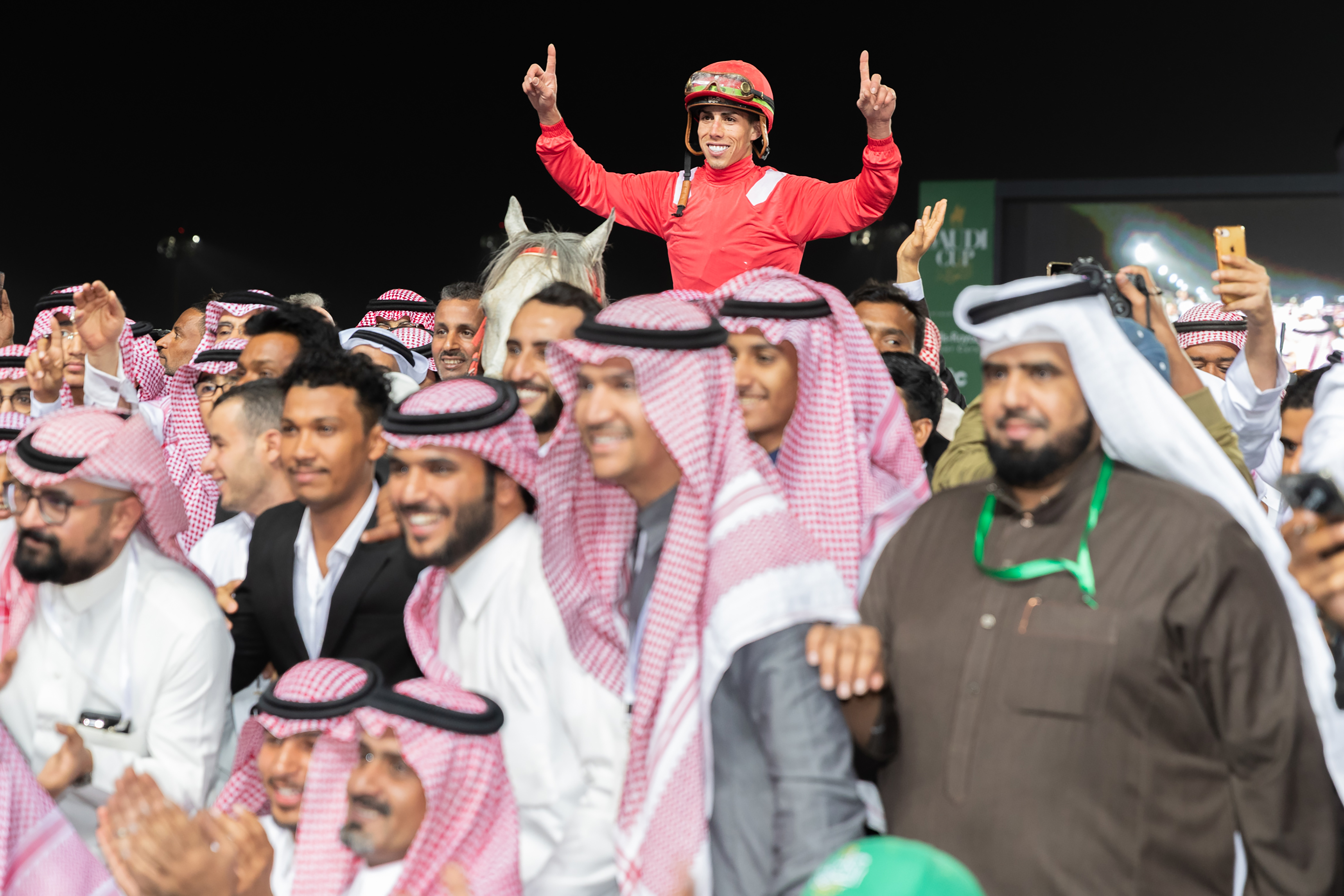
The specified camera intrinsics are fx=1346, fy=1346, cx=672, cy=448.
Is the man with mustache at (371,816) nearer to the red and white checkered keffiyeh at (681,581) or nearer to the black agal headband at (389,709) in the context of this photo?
the black agal headband at (389,709)

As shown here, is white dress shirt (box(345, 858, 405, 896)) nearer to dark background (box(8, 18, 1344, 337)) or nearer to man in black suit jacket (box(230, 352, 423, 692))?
man in black suit jacket (box(230, 352, 423, 692))

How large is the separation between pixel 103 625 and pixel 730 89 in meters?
2.58

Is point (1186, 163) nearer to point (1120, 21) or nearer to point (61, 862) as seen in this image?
point (1120, 21)

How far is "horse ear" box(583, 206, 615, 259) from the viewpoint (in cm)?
407

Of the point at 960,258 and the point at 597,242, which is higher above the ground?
the point at 597,242

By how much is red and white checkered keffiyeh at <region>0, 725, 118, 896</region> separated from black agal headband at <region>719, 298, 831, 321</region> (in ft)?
4.98

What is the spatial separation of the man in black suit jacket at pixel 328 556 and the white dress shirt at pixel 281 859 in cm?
40

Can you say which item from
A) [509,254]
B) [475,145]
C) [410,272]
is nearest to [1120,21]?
[475,145]

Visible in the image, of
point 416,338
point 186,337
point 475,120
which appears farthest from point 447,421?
point 475,120

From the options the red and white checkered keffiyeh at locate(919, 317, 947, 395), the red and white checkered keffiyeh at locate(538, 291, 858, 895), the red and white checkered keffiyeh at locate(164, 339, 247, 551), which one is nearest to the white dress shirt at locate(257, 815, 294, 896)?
the red and white checkered keffiyeh at locate(538, 291, 858, 895)

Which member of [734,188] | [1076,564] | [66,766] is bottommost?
[66,766]

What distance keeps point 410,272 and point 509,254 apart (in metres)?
5.80

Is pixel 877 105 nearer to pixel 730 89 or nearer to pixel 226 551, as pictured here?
pixel 730 89

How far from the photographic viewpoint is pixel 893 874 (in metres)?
1.08
